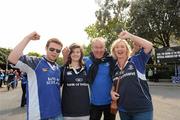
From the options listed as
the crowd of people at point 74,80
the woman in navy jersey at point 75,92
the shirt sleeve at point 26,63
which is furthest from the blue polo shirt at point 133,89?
the shirt sleeve at point 26,63

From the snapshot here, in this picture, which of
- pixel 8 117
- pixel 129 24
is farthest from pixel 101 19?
pixel 8 117

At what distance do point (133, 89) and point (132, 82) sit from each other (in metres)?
0.10

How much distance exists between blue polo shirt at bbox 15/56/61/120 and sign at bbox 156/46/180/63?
1206 inches

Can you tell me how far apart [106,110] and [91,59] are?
0.86m

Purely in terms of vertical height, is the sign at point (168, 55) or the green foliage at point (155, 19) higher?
the green foliage at point (155, 19)

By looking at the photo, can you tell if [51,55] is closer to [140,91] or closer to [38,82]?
[38,82]

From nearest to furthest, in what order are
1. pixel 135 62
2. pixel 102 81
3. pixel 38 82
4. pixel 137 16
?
pixel 38 82 → pixel 135 62 → pixel 102 81 → pixel 137 16

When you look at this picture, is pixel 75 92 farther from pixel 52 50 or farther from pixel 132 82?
pixel 132 82

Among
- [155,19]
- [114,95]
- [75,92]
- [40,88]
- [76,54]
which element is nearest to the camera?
[40,88]

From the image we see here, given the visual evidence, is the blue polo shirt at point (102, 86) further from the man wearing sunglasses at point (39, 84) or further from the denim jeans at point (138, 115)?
the man wearing sunglasses at point (39, 84)

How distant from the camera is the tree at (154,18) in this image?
41469mm

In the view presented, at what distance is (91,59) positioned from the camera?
648cm

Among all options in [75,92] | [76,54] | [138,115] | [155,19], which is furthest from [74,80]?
[155,19]

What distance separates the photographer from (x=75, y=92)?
5676 mm
